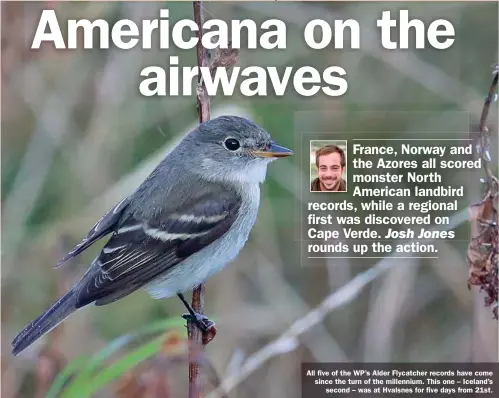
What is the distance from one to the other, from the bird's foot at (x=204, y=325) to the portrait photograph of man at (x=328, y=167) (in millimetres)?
636

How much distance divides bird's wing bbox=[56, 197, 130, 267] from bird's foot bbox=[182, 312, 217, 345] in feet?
1.43

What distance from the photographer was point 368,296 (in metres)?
2.73

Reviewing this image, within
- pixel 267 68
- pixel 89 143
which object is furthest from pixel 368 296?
pixel 89 143

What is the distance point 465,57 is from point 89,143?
1.47 meters

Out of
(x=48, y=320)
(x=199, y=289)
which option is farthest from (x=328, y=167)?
(x=48, y=320)

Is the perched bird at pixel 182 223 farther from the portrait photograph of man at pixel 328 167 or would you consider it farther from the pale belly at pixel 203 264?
the portrait photograph of man at pixel 328 167

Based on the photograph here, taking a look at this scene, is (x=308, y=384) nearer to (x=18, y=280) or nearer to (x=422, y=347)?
(x=422, y=347)

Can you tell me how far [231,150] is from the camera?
8.47 feet

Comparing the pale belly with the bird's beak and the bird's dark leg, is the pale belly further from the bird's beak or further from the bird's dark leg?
the bird's beak

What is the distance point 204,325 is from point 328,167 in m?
0.77

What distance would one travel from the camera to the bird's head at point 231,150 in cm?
255

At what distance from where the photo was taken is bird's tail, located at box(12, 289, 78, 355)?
8.06ft
